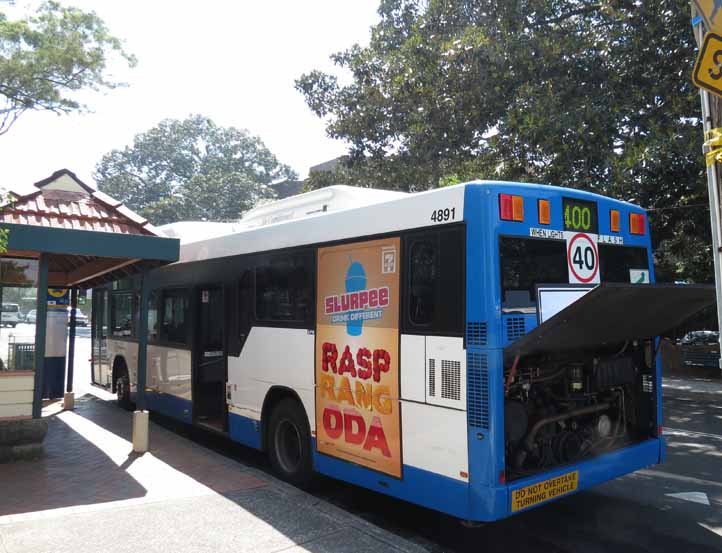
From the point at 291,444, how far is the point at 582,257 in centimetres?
386

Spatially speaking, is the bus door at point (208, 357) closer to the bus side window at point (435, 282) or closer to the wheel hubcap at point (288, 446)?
the wheel hubcap at point (288, 446)

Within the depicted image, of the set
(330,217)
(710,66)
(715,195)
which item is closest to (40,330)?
(330,217)

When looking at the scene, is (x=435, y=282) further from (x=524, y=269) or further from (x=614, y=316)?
(x=614, y=316)

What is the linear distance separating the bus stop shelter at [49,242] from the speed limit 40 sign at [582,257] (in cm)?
525

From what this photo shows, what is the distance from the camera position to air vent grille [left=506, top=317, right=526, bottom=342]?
14.9ft

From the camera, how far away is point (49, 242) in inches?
278

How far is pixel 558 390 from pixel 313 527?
2.48 m

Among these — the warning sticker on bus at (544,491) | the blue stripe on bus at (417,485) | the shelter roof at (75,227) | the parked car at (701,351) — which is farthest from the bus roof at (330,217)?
the parked car at (701,351)

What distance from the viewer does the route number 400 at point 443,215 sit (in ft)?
15.7

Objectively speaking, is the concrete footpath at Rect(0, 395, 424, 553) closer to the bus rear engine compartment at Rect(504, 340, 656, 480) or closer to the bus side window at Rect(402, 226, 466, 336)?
the bus rear engine compartment at Rect(504, 340, 656, 480)

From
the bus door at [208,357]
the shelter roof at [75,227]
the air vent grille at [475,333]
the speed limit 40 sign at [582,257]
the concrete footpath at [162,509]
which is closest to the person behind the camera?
the air vent grille at [475,333]

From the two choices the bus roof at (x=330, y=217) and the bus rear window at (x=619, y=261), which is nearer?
the bus roof at (x=330, y=217)

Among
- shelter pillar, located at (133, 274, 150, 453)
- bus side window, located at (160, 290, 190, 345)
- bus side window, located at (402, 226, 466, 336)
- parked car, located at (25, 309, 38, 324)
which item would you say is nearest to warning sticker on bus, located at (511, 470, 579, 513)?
bus side window, located at (402, 226, 466, 336)

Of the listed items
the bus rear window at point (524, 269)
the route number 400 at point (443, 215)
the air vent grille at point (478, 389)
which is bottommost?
the air vent grille at point (478, 389)
